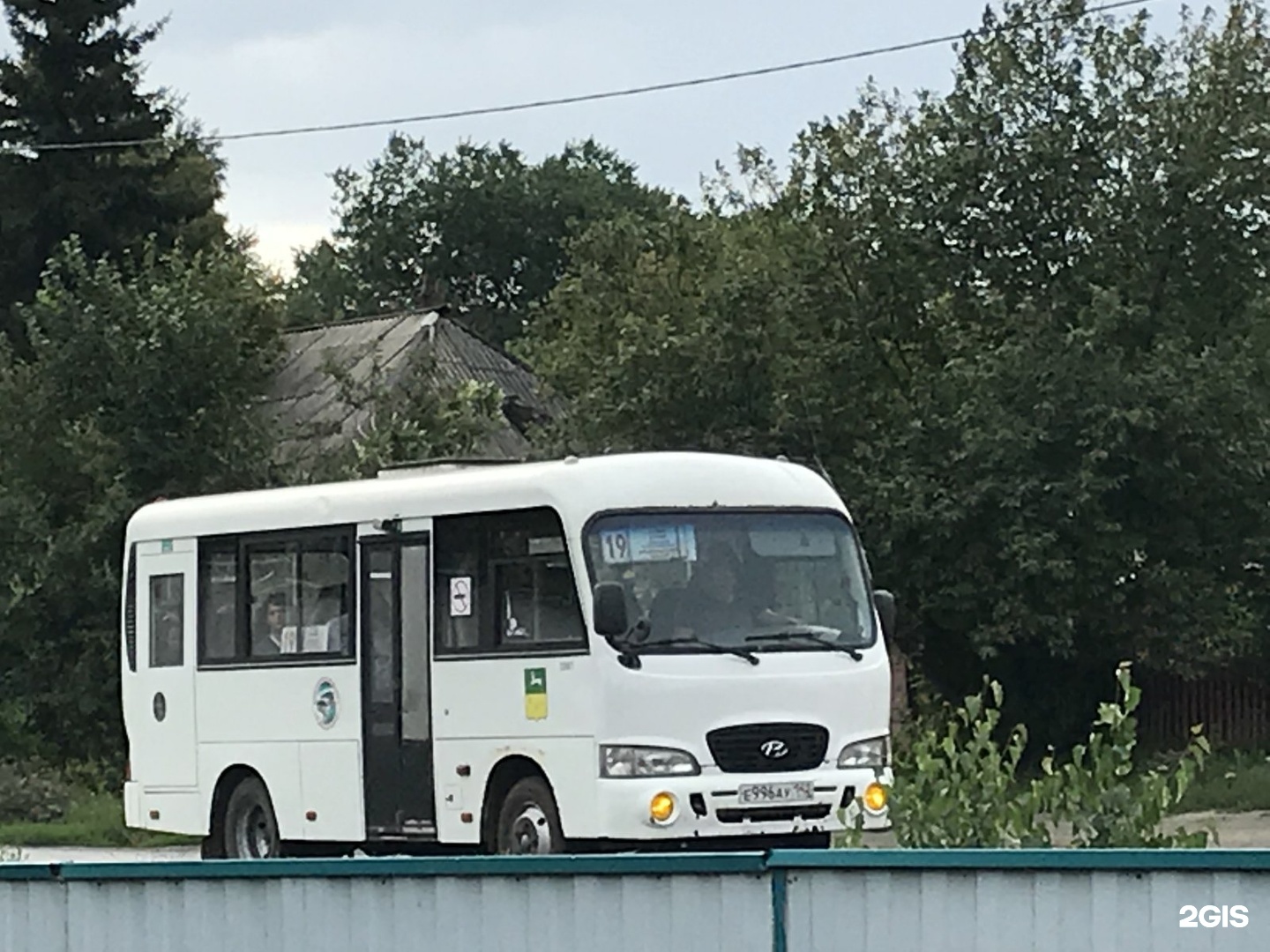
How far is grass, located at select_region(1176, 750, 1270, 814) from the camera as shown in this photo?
75.3ft

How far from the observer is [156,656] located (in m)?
20.1

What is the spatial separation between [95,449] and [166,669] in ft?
54.4

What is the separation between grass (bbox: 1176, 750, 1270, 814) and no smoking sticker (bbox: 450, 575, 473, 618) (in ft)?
26.8

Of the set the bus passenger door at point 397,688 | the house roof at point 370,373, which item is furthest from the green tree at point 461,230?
the bus passenger door at point 397,688

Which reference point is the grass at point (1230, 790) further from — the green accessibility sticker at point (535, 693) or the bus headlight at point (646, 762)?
the green accessibility sticker at point (535, 693)

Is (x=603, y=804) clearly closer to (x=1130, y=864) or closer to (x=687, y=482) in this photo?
(x=687, y=482)

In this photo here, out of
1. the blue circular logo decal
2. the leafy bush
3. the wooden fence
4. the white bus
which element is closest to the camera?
the white bus

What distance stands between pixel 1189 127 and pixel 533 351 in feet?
42.7

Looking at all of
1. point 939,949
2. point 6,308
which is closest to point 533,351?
point 6,308

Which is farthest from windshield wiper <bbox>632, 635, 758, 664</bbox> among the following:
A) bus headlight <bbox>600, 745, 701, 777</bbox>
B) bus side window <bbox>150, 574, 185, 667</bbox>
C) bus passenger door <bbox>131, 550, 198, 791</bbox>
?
bus side window <bbox>150, 574, 185, 667</bbox>

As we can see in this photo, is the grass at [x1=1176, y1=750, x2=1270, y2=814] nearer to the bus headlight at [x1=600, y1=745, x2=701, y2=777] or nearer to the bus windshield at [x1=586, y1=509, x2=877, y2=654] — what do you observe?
the bus windshield at [x1=586, y1=509, x2=877, y2=654]

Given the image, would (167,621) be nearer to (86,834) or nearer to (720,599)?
(720,599)

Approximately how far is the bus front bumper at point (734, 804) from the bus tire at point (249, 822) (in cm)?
410
